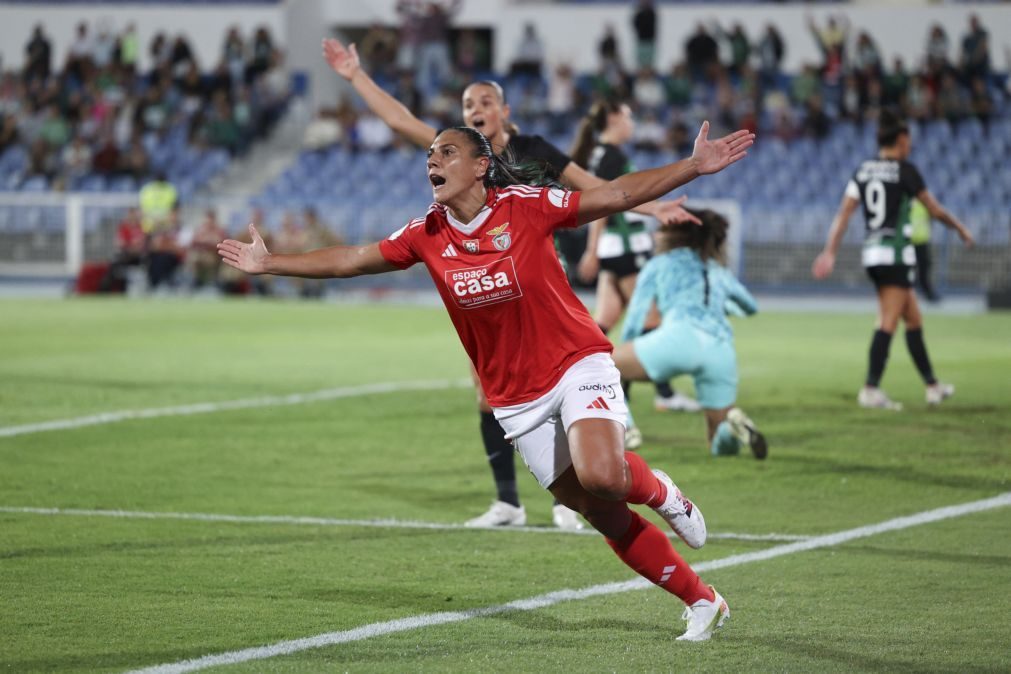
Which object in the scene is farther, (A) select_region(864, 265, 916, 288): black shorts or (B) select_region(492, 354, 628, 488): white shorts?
(A) select_region(864, 265, 916, 288): black shorts

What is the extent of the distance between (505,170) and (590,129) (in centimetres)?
515

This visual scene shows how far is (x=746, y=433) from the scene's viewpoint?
384 inches

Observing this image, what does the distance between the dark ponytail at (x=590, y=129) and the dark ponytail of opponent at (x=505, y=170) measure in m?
4.76

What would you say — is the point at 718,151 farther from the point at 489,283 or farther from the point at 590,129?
the point at 590,129

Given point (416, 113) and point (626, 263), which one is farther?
point (416, 113)

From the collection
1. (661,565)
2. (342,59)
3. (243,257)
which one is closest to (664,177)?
(661,565)

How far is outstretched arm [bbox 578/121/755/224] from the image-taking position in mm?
5438

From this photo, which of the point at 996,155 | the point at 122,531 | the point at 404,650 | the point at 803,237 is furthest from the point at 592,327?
the point at 996,155

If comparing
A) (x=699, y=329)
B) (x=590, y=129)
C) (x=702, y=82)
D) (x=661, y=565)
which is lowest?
(x=661, y=565)

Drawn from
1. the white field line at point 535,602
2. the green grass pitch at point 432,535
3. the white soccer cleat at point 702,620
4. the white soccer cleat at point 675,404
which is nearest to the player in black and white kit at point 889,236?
the green grass pitch at point 432,535

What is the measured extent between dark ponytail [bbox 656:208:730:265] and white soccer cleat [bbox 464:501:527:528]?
109 inches

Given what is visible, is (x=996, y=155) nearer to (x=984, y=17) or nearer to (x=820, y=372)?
(x=984, y=17)

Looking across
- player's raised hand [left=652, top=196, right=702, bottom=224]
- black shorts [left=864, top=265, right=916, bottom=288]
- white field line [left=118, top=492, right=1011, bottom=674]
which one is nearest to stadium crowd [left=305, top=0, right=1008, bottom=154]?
black shorts [left=864, top=265, right=916, bottom=288]

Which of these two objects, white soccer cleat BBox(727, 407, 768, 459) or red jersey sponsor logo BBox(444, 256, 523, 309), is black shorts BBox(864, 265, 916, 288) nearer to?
white soccer cleat BBox(727, 407, 768, 459)
